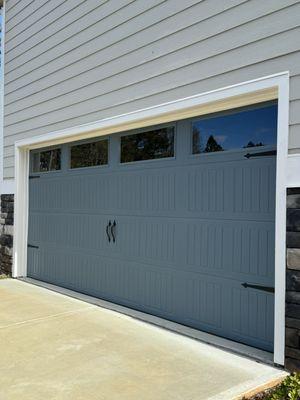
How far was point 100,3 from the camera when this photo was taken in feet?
18.3

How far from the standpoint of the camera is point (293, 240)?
341cm

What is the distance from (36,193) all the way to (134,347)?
3.88 metres

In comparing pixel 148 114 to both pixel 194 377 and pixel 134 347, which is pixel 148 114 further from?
pixel 194 377

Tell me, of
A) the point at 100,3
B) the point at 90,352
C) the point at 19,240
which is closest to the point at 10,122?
the point at 19,240

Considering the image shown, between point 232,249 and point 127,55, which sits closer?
point 232,249

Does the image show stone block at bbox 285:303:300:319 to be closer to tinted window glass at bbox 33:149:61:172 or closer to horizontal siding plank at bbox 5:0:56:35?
tinted window glass at bbox 33:149:61:172

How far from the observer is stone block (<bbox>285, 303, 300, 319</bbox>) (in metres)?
3.37

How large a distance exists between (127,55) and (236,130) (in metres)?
1.75

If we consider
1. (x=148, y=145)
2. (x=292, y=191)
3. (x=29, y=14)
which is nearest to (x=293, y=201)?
(x=292, y=191)

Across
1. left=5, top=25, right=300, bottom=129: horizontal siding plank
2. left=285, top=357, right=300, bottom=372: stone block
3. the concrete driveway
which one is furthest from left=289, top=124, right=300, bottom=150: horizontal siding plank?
the concrete driveway

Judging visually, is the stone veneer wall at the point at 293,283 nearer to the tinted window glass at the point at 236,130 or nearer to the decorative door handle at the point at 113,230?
the tinted window glass at the point at 236,130

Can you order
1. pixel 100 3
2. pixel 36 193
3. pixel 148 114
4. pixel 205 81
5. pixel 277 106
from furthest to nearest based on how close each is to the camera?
1. pixel 36 193
2. pixel 100 3
3. pixel 148 114
4. pixel 205 81
5. pixel 277 106

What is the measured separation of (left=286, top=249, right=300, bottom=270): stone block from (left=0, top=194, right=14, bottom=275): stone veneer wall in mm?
5184

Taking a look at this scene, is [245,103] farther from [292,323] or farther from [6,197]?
[6,197]
